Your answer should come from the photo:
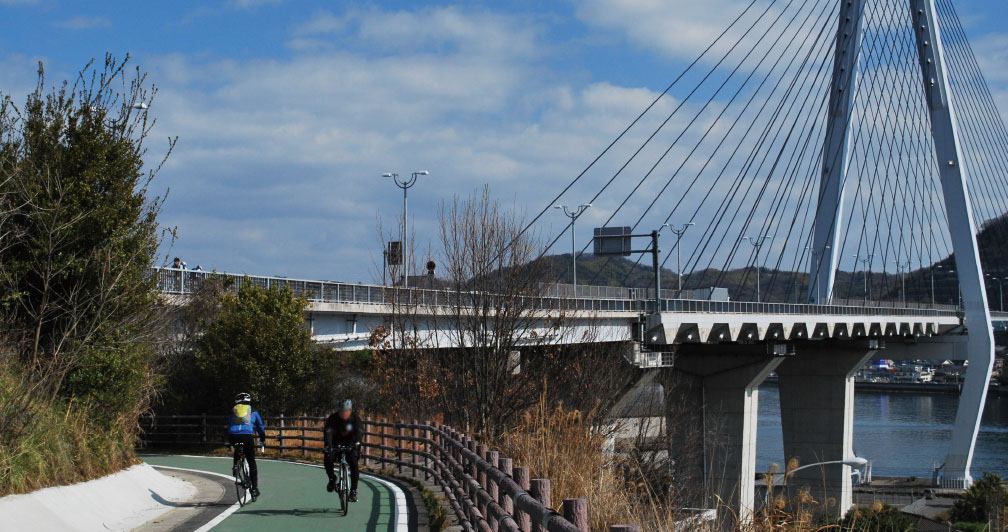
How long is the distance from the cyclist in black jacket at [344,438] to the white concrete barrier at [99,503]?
2.51 metres

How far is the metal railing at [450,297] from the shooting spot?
27812mm

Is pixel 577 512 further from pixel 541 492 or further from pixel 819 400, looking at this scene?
pixel 819 400

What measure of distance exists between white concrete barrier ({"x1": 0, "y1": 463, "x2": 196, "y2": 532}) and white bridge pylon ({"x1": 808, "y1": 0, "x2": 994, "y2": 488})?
41718mm

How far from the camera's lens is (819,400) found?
6003cm

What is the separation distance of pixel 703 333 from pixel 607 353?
4379mm

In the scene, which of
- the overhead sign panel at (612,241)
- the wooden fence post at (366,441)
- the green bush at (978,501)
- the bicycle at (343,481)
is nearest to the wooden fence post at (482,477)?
the bicycle at (343,481)

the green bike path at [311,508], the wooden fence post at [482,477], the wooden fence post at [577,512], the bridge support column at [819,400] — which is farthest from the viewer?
the bridge support column at [819,400]

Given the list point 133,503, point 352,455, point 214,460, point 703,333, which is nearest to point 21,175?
point 133,503

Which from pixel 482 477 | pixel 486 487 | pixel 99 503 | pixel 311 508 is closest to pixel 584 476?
pixel 482 477

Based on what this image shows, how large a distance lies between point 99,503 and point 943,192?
4793cm

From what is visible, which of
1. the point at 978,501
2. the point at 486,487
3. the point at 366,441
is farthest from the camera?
the point at 978,501

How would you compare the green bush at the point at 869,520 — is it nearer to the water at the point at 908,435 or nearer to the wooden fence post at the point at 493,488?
the wooden fence post at the point at 493,488

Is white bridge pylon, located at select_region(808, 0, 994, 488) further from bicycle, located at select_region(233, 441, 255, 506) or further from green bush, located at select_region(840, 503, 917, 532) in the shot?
bicycle, located at select_region(233, 441, 255, 506)

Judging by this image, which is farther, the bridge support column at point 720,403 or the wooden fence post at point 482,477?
the bridge support column at point 720,403
